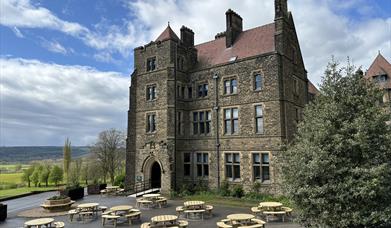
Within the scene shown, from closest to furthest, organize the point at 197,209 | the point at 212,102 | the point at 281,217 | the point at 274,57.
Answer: the point at 281,217
the point at 197,209
the point at 274,57
the point at 212,102

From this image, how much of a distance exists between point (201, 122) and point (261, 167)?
6.96m

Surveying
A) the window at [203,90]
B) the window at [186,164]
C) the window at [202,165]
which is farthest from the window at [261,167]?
the window at [203,90]

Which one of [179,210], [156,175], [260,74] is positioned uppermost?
[260,74]

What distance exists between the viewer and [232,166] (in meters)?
24.3

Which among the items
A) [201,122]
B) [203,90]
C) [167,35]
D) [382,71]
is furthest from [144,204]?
[382,71]

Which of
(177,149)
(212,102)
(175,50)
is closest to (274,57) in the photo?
(212,102)

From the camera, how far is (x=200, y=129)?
26.9 metres

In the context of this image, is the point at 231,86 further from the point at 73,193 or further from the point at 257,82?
the point at 73,193

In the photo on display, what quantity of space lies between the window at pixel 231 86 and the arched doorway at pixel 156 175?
31.4 feet

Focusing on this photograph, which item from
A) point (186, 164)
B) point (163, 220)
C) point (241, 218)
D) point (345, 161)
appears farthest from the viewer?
point (186, 164)

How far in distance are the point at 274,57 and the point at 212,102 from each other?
6.52 meters

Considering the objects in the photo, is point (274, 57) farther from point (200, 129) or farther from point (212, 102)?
point (200, 129)

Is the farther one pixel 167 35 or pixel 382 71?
pixel 382 71

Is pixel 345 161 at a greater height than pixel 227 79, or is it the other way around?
pixel 227 79
